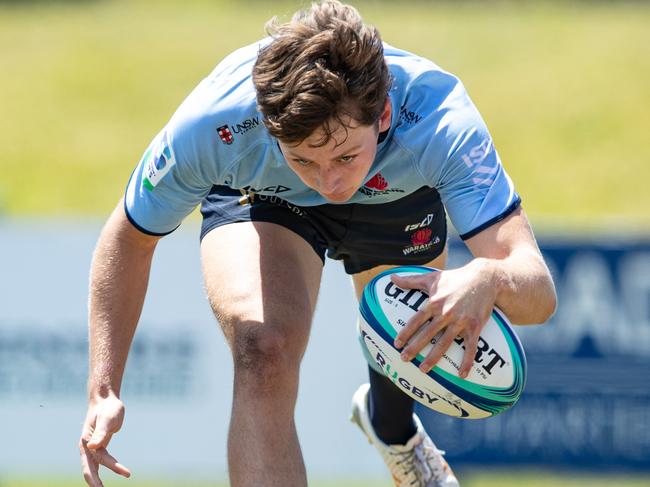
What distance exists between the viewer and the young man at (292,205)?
13.7 feet

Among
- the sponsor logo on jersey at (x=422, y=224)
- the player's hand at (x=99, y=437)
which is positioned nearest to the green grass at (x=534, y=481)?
the sponsor logo on jersey at (x=422, y=224)

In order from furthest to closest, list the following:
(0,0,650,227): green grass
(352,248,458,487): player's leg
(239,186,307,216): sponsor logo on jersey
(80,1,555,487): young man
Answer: (0,0,650,227): green grass → (352,248,458,487): player's leg → (239,186,307,216): sponsor logo on jersey → (80,1,555,487): young man

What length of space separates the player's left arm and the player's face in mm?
396

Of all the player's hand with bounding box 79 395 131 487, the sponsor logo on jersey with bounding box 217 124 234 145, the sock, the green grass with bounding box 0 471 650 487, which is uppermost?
the sponsor logo on jersey with bounding box 217 124 234 145

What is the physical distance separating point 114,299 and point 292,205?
0.84 m

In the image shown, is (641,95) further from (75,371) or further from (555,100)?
(75,371)

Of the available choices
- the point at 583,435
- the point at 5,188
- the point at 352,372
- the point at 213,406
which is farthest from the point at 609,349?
the point at 5,188

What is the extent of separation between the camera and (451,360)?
4.11 meters

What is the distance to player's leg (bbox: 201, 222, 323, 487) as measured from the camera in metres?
4.27

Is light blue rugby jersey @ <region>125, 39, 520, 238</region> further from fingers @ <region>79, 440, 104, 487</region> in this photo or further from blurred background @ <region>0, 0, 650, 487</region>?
blurred background @ <region>0, 0, 650, 487</region>

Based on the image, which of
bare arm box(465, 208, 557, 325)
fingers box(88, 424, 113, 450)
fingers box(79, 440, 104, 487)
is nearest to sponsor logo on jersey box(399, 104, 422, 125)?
bare arm box(465, 208, 557, 325)

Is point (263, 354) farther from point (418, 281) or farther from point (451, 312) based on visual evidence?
point (451, 312)

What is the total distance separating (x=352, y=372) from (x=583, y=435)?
70.3 inches

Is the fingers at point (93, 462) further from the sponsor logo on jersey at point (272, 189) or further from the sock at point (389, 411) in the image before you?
the sock at point (389, 411)
